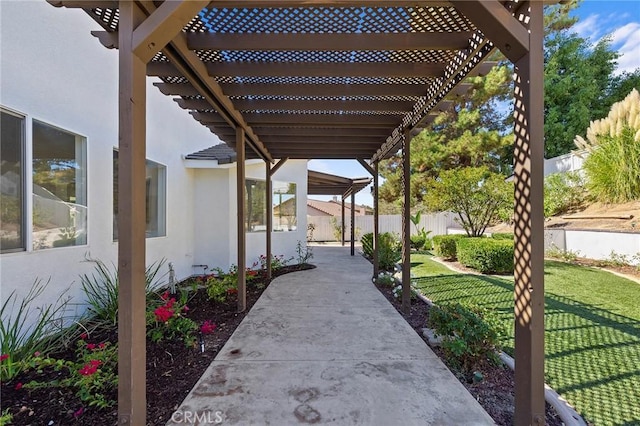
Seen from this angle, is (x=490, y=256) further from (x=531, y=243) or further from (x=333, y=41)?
(x=333, y=41)

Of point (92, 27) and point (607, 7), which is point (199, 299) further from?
point (607, 7)

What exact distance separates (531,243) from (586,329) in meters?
3.23

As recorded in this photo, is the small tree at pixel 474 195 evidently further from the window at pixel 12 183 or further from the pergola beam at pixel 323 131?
the window at pixel 12 183

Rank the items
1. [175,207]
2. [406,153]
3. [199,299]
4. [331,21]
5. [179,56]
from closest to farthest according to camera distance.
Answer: [331,21]
[179,56]
[406,153]
[199,299]
[175,207]

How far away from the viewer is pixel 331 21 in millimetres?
2574

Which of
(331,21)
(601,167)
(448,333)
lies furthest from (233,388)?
(601,167)

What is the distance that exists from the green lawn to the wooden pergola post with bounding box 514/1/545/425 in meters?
0.84

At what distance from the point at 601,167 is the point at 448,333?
9028mm

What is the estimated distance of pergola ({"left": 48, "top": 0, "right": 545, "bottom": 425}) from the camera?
1974 millimetres

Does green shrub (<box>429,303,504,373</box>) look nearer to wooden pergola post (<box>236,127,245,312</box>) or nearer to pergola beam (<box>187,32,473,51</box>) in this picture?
pergola beam (<box>187,32,473,51</box>)

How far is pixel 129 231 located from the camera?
1970 millimetres

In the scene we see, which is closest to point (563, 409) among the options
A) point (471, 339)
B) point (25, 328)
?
point (471, 339)

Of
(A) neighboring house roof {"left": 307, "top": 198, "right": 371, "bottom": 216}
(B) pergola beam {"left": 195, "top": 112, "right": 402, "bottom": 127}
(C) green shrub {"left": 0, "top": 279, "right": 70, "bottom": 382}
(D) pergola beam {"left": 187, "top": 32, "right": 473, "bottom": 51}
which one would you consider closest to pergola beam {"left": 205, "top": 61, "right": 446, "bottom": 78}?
(D) pergola beam {"left": 187, "top": 32, "right": 473, "bottom": 51}

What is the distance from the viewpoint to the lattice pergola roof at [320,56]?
2.51 metres
